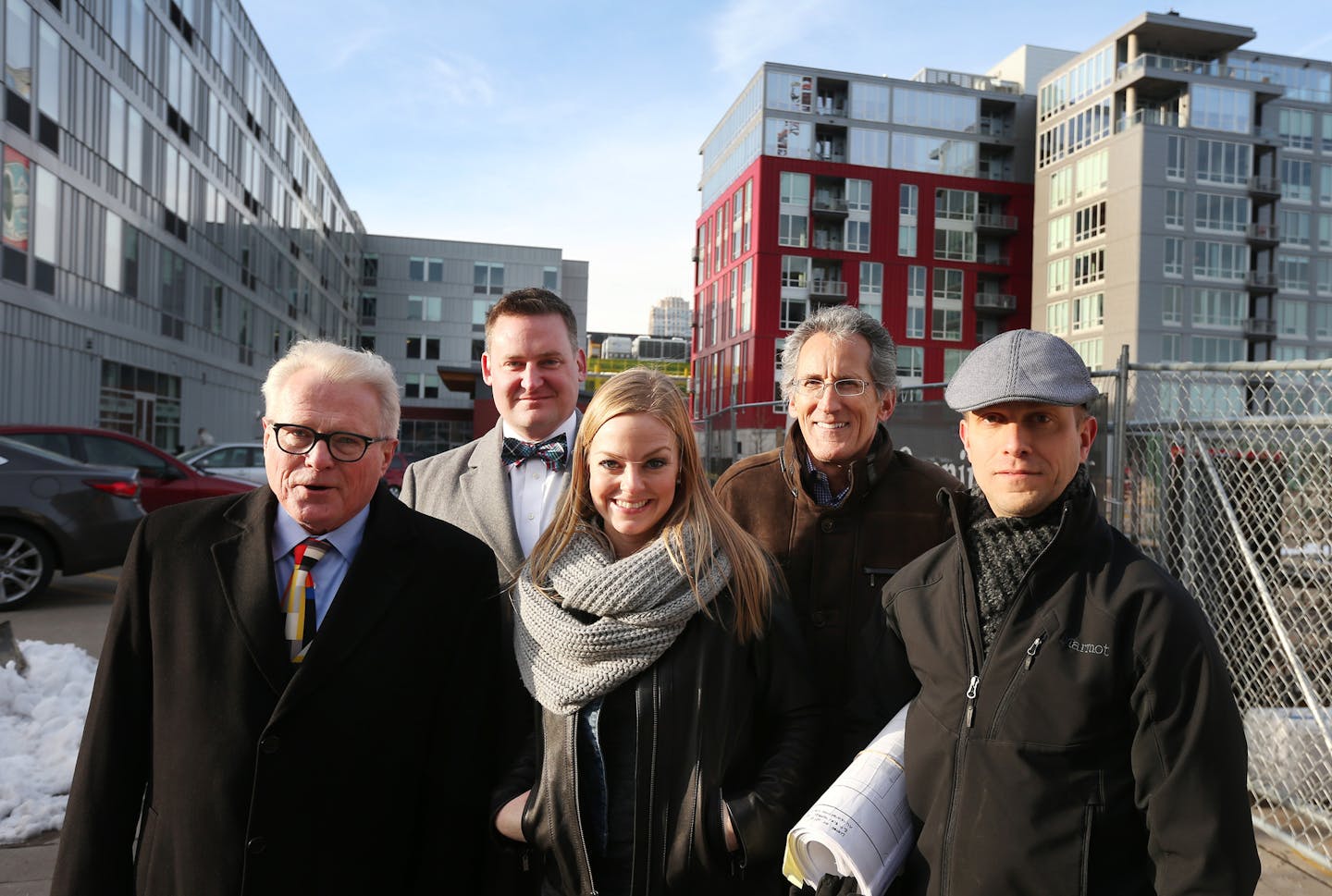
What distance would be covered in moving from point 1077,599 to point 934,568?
37 cm

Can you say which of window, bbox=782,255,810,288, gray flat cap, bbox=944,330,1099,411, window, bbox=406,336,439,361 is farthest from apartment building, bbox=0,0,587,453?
window, bbox=782,255,810,288

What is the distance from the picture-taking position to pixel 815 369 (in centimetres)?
299

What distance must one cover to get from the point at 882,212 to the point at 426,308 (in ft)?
104

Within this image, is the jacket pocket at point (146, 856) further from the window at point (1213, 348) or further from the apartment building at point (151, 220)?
the window at point (1213, 348)

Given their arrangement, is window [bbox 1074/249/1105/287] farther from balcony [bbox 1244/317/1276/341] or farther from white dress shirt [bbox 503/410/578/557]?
white dress shirt [bbox 503/410/578/557]

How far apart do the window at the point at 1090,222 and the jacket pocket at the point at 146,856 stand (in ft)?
184

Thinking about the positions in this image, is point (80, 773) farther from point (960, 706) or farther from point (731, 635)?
point (960, 706)

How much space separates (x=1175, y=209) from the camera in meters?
48.9

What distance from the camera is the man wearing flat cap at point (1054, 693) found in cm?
179

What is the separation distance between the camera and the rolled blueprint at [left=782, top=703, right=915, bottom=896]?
6.49 ft

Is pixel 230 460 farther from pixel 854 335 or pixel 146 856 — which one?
pixel 854 335

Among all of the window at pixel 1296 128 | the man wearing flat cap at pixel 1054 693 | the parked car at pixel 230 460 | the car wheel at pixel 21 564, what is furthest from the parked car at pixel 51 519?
the window at pixel 1296 128

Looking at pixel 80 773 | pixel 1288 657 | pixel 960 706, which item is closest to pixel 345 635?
pixel 80 773

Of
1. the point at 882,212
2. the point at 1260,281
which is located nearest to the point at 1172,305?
the point at 1260,281
